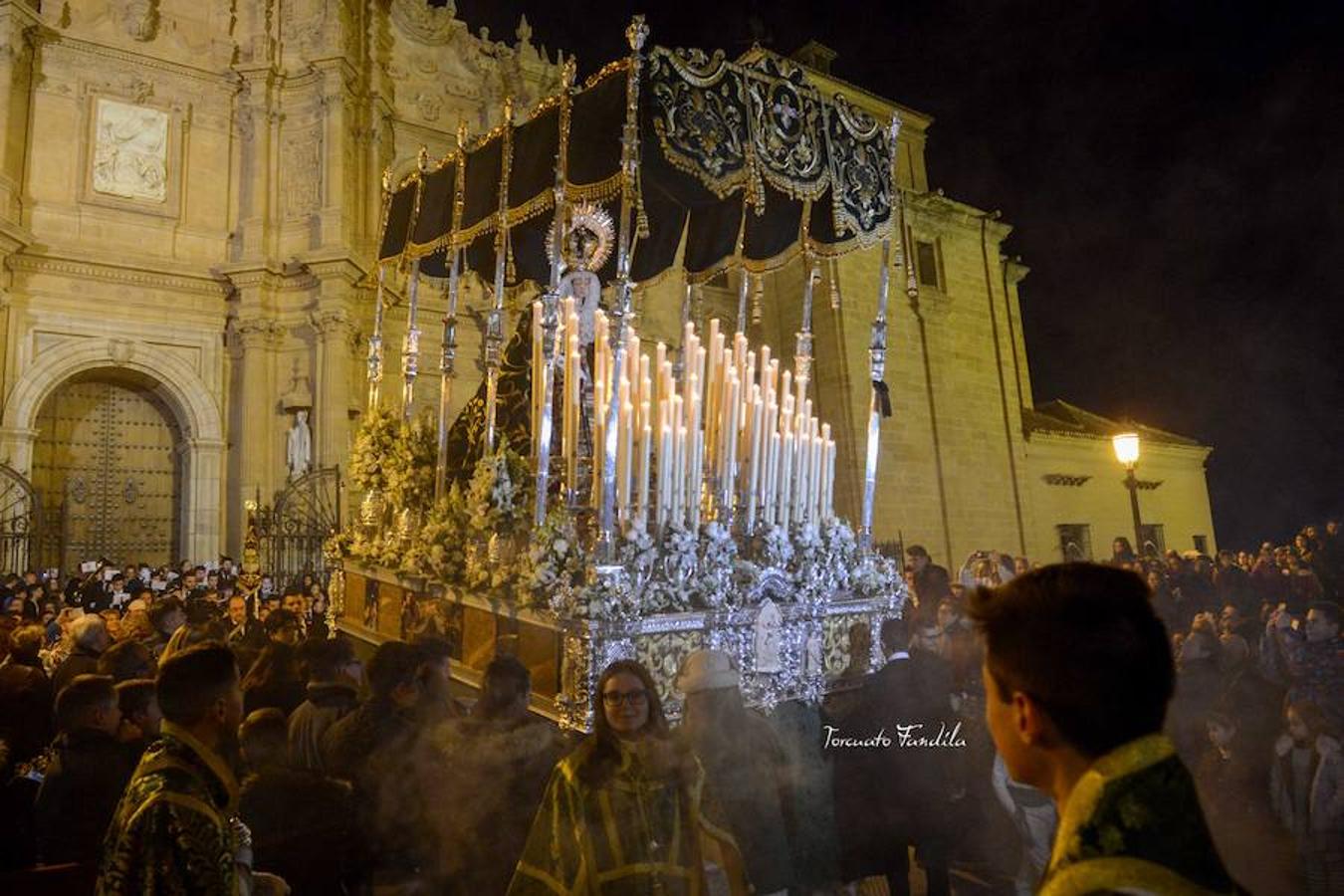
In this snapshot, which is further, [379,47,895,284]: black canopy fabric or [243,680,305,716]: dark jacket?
[379,47,895,284]: black canopy fabric

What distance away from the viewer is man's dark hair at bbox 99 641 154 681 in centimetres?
444

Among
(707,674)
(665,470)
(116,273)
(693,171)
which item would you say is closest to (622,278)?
(693,171)

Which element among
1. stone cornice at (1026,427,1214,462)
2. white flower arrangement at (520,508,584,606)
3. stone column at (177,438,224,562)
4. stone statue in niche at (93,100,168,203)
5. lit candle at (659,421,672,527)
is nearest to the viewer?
white flower arrangement at (520,508,584,606)

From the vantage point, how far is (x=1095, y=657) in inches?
51.5

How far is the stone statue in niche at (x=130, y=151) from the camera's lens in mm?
16297

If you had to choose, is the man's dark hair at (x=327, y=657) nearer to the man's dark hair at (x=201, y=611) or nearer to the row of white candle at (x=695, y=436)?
the row of white candle at (x=695, y=436)

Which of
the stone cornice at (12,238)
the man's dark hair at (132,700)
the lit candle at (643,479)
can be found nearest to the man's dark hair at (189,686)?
the man's dark hair at (132,700)

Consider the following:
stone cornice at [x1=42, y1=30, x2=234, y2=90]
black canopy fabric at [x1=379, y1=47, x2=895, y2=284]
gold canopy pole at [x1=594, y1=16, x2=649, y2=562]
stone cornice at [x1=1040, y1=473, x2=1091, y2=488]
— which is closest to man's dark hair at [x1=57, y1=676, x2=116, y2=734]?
gold canopy pole at [x1=594, y1=16, x2=649, y2=562]

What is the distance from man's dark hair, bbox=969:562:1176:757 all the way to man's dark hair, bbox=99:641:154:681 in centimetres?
482

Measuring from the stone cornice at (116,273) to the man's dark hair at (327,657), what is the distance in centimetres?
1501

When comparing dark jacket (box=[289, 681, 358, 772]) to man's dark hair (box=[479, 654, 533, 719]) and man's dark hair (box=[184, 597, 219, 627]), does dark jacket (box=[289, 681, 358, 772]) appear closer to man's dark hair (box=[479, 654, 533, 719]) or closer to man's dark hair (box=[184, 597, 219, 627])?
man's dark hair (box=[479, 654, 533, 719])

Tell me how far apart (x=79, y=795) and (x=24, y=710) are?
5.62ft

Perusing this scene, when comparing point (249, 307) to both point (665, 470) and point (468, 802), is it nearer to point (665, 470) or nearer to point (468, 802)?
point (665, 470)

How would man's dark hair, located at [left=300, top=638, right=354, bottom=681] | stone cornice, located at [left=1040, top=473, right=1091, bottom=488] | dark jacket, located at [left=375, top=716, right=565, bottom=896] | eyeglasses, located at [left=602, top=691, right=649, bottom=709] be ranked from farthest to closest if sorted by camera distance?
stone cornice, located at [left=1040, top=473, right=1091, bottom=488] < man's dark hair, located at [left=300, top=638, right=354, bottom=681] < dark jacket, located at [left=375, top=716, right=565, bottom=896] < eyeglasses, located at [left=602, top=691, right=649, bottom=709]
